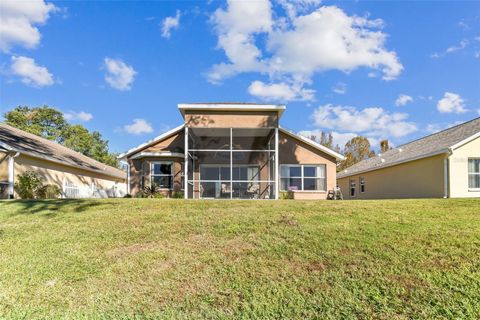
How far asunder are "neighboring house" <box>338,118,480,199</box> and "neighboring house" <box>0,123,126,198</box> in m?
20.6

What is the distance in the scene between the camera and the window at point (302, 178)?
20234 mm

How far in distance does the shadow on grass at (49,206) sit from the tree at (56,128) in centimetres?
3520

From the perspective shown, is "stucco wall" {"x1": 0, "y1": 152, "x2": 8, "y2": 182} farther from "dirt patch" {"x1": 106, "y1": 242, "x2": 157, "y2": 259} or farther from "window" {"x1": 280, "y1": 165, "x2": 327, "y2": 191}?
"window" {"x1": 280, "y1": 165, "x2": 327, "y2": 191}

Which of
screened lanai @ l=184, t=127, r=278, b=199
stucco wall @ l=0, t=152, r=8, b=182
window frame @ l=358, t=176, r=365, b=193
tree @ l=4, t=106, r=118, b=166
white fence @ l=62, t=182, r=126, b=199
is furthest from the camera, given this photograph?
tree @ l=4, t=106, r=118, b=166

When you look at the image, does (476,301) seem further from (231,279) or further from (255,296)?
(231,279)

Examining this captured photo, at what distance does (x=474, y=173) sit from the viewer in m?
16.9

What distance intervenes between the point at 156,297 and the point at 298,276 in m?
2.36

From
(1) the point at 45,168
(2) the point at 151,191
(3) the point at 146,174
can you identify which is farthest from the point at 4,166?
(2) the point at 151,191

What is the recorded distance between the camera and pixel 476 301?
193 inches

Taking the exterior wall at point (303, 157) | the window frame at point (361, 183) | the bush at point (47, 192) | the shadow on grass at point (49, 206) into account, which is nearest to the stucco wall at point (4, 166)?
the bush at point (47, 192)

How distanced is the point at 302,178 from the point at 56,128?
41210 millimetres

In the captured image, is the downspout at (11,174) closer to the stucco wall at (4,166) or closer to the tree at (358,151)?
the stucco wall at (4,166)

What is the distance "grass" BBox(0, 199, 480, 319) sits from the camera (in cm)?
498

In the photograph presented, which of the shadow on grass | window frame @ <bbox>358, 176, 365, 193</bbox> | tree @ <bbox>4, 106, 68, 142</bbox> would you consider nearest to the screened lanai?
the shadow on grass
